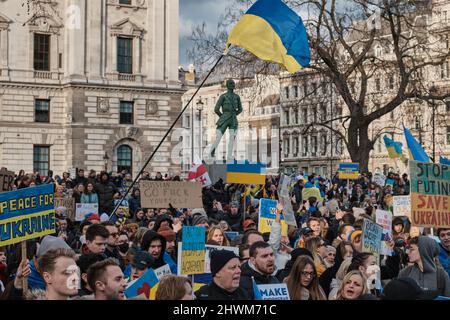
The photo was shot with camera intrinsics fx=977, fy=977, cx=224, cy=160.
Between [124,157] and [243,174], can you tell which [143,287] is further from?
[124,157]

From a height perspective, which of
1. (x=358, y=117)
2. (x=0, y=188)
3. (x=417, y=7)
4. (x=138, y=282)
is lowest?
(x=138, y=282)

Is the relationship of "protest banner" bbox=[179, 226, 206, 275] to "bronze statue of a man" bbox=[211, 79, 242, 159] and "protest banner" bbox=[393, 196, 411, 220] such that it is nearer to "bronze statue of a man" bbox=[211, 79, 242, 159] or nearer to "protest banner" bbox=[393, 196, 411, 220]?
"protest banner" bbox=[393, 196, 411, 220]

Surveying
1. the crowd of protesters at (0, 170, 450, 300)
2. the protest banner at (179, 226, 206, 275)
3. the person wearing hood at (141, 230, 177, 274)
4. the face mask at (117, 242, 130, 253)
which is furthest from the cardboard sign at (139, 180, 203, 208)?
the protest banner at (179, 226, 206, 275)

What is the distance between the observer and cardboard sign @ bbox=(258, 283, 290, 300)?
7.70 meters

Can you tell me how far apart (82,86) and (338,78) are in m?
22.3

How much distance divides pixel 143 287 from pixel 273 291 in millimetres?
1032

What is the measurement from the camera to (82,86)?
52469 mm

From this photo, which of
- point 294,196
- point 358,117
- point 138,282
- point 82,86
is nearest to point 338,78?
point 358,117

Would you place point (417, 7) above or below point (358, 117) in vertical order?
above

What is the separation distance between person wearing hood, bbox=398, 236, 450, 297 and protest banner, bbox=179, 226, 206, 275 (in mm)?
1920

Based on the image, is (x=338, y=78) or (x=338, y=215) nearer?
(x=338, y=215)

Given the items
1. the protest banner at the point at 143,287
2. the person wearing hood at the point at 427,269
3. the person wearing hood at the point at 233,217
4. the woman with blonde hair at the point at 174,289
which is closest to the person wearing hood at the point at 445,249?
the person wearing hood at the point at 427,269

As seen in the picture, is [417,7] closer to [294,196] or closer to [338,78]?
[338,78]

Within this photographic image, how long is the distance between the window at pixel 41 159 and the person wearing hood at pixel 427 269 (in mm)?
45113
